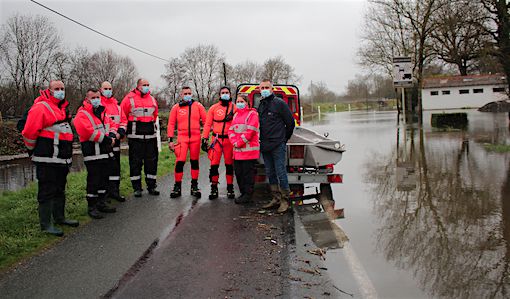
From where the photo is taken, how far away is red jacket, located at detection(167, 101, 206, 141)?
26.9 ft

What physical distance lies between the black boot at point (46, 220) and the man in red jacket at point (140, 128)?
2.47 m

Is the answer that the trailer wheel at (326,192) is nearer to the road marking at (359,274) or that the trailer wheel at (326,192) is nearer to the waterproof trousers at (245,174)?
the waterproof trousers at (245,174)

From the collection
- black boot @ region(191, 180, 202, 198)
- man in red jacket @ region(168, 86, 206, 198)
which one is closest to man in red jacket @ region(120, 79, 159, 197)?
Answer: man in red jacket @ region(168, 86, 206, 198)

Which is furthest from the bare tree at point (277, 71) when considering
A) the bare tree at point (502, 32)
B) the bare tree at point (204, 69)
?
the bare tree at point (502, 32)

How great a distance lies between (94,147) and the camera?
6898 mm

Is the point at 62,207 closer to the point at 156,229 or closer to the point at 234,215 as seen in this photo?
the point at 156,229

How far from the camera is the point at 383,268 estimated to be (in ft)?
15.6

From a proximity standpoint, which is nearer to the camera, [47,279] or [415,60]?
[47,279]

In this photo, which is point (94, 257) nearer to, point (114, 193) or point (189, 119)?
point (114, 193)

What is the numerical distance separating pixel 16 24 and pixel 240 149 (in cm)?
4429

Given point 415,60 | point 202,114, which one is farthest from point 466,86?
point 202,114

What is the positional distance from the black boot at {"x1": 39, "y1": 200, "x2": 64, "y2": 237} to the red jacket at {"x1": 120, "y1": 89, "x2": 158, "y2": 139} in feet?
8.21

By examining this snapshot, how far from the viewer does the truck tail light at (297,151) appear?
794cm

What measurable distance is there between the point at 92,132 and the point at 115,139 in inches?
30.4
